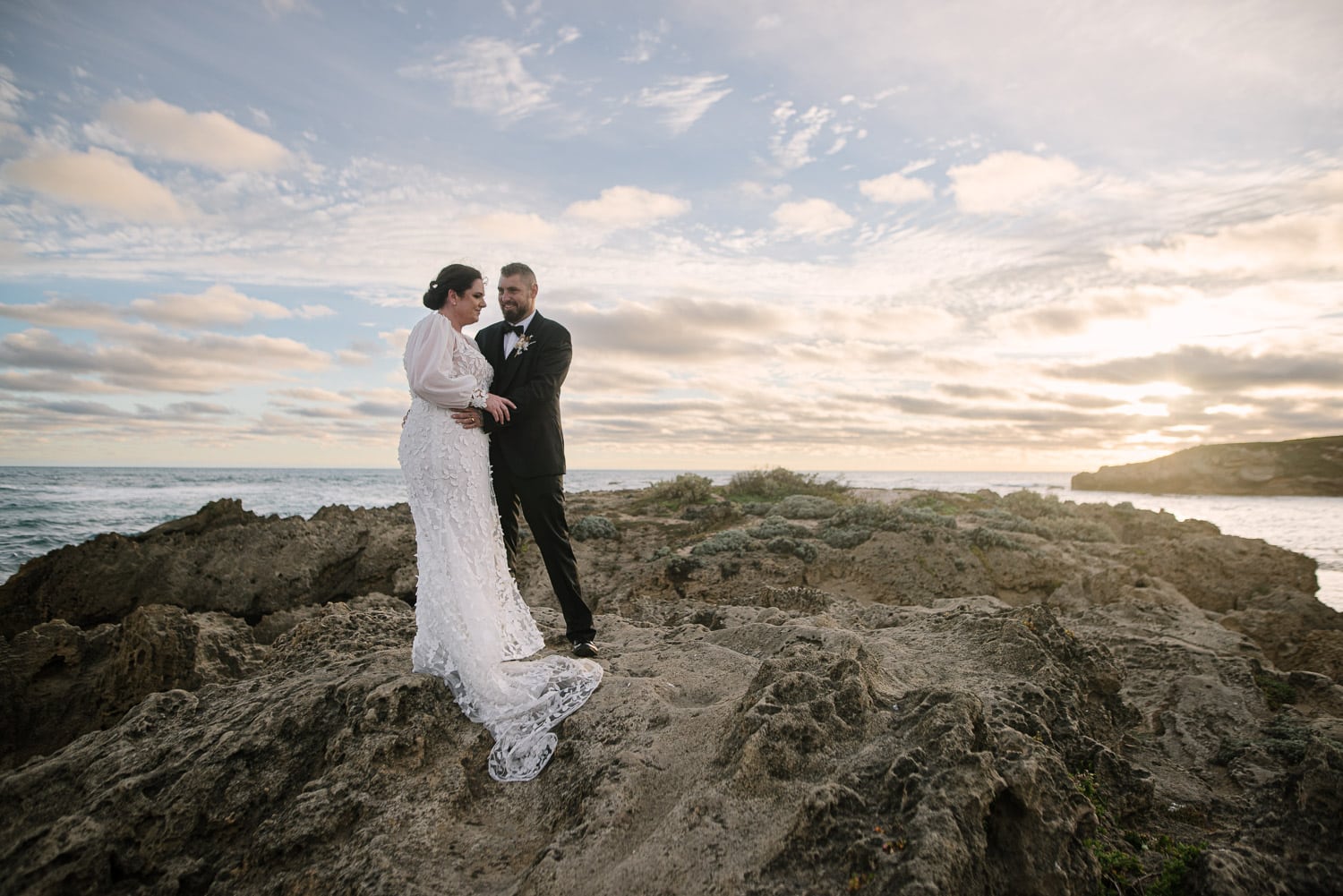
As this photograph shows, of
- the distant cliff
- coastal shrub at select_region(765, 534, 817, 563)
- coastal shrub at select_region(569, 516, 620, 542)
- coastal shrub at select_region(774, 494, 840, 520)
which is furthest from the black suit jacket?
the distant cliff

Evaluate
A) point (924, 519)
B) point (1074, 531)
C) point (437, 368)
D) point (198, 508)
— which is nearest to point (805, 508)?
point (924, 519)

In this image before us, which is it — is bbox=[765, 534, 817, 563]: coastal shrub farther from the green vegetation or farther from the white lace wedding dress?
the white lace wedding dress

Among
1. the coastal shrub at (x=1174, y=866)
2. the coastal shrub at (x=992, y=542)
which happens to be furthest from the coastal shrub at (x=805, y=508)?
the coastal shrub at (x=1174, y=866)

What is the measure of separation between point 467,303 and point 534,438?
1.00m

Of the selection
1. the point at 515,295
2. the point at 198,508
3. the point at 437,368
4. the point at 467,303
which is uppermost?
the point at 515,295

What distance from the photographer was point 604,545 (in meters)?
9.59

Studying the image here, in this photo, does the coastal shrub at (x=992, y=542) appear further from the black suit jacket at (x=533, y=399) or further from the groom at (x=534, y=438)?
the black suit jacket at (x=533, y=399)

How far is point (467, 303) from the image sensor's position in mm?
4270

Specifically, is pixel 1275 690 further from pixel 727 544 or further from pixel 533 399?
pixel 533 399

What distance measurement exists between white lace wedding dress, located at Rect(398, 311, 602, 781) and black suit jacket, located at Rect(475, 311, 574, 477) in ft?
0.87

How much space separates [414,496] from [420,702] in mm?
1232

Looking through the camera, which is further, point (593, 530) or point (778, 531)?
point (593, 530)

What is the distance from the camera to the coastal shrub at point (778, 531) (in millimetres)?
9430

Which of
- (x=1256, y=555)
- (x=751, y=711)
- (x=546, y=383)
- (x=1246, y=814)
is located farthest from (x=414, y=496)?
(x=1256, y=555)
